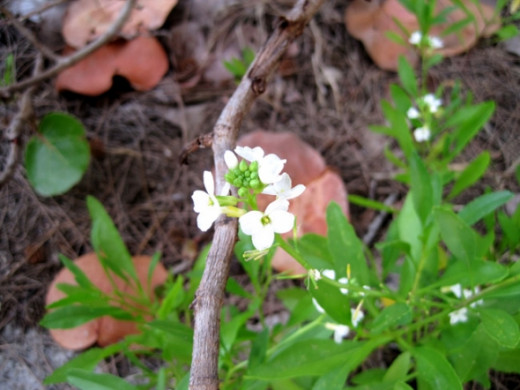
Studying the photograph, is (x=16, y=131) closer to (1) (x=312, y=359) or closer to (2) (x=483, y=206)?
(1) (x=312, y=359)

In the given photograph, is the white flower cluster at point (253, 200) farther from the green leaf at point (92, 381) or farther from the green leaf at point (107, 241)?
the green leaf at point (107, 241)

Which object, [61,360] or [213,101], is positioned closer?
[61,360]

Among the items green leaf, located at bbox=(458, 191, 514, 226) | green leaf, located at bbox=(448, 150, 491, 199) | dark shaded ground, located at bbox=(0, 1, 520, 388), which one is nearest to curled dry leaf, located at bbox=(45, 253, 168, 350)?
dark shaded ground, located at bbox=(0, 1, 520, 388)

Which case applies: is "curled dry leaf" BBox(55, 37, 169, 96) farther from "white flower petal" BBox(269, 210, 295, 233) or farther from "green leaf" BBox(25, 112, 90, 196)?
"white flower petal" BBox(269, 210, 295, 233)

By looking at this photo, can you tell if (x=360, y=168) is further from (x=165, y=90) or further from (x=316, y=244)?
(x=165, y=90)

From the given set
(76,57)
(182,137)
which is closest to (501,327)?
(182,137)

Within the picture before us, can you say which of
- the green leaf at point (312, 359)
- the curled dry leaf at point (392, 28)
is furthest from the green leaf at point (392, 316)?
the curled dry leaf at point (392, 28)

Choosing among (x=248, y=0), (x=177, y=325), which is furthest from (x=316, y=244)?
(x=248, y=0)
